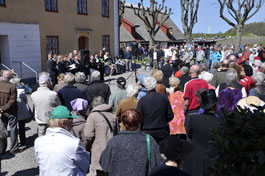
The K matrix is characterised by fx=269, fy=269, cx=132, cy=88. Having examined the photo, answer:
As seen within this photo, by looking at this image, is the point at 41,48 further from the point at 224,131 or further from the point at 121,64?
the point at 224,131

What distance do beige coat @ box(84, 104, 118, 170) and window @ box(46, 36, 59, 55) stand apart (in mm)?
14385

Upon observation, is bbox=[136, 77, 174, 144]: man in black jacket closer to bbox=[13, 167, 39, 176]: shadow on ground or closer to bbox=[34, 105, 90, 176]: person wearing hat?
bbox=[34, 105, 90, 176]: person wearing hat

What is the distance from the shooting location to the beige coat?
4070 mm

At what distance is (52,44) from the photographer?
17625mm

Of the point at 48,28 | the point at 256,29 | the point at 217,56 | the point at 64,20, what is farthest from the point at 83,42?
the point at 256,29

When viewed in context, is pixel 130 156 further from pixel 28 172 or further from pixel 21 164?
pixel 21 164

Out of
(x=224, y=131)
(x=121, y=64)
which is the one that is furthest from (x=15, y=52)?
(x=224, y=131)

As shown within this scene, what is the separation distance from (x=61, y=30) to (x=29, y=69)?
3.65 m

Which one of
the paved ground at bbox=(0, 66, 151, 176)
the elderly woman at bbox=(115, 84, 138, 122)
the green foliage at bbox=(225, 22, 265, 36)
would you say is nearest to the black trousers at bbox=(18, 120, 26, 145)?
the paved ground at bbox=(0, 66, 151, 176)

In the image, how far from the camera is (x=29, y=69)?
16078 mm

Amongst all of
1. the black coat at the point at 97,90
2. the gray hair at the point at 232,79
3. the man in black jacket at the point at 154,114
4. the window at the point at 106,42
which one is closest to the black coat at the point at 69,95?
the black coat at the point at 97,90

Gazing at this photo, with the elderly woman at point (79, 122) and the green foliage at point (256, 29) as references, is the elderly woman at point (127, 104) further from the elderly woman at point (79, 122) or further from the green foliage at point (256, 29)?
the green foliage at point (256, 29)

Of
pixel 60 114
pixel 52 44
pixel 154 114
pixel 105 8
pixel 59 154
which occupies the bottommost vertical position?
pixel 59 154

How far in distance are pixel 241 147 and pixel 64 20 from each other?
17866 millimetres
